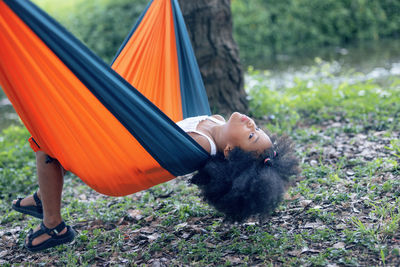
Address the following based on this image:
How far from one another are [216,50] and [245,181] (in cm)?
216

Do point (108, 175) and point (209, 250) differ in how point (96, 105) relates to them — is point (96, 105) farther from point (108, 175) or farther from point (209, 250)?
point (209, 250)

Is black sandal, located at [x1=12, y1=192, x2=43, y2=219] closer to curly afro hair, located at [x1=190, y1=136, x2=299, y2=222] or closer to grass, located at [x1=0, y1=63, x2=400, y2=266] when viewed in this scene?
grass, located at [x1=0, y1=63, x2=400, y2=266]

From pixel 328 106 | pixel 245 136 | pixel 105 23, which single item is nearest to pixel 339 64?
pixel 328 106

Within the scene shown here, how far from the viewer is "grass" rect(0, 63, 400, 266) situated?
2193mm

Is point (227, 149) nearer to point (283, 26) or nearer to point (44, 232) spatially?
point (44, 232)

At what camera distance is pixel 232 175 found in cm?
223

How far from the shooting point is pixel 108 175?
2240mm

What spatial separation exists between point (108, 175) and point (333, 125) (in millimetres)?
2570

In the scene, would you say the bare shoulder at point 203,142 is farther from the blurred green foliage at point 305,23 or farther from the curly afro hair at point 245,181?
the blurred green foliage at point 305,23

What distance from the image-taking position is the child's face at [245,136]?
2320 mm

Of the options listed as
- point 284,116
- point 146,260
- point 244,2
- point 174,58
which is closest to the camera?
point 146,260

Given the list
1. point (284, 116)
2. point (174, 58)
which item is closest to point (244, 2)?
point (284, 116)

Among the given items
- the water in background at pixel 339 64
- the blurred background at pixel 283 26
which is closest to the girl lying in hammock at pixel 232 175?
the water in background at pixel 339 64

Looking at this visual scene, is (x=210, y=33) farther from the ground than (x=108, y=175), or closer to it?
farther from the ground
